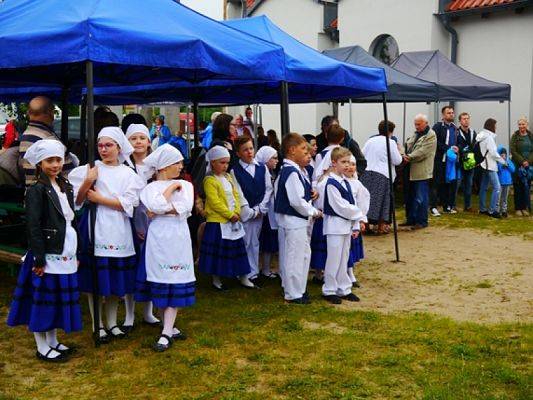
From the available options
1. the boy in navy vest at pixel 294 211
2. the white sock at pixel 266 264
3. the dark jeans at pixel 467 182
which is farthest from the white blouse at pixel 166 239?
the dark jeans at pixel 467 182

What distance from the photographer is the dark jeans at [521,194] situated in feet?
41.6

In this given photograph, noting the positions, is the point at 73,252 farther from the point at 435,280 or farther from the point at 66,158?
the point at 435,280

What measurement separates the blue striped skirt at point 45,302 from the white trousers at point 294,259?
2248 mm

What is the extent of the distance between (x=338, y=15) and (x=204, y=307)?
16620mm

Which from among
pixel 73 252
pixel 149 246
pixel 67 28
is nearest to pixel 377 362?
pixel 149 246

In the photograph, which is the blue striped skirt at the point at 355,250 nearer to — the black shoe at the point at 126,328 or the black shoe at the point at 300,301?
the black shoe at the point at 300,301

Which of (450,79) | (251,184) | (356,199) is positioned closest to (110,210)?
(251,184)

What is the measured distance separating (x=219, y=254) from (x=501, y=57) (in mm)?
12959

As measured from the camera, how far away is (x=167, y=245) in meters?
5.11

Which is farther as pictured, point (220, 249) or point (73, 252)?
point (220, 249)

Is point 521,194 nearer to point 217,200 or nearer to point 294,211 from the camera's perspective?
point 294,211

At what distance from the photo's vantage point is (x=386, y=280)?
7766 mm

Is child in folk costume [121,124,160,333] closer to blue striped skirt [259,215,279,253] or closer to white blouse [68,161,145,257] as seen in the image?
white blouse [68,161,145,257]

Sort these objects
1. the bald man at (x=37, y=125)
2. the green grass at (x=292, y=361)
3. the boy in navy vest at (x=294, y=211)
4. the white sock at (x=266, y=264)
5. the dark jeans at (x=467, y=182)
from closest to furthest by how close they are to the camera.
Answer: the green grass at (x=292, y=361) < the bald man at (x=37, y=125) < the boy in navy vest at (x=294, y=211) < the white sock at (x=266, y=264) < the dark jeans at (x=467, y=182)
